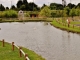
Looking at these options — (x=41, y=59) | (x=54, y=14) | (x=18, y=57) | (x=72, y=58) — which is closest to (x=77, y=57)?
(x=72, y=58)

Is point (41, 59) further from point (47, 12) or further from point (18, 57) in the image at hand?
point (47, 12)

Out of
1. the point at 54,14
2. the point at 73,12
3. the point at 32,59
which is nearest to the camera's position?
the point at 32,59

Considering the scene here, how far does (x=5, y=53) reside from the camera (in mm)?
26469

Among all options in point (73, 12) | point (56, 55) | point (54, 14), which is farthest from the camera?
point (54, 14)

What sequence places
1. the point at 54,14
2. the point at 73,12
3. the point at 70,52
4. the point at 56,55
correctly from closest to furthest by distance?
the point at 56,55
the point at 70,52
the point at 73,12
the point at 54,14

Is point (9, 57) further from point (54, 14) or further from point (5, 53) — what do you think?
point (54, 14)

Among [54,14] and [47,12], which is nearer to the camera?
[47,12]

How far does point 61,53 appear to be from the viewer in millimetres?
28969

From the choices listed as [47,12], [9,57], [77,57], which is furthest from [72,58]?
[47,12]

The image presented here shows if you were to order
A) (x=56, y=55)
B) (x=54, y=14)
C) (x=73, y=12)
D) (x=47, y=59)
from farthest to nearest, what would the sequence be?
(x=54, y=14) < (x=73, y=12) < (x=56, y=55) < (x=47, y=59)

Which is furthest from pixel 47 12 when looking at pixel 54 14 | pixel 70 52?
pixel 70 52

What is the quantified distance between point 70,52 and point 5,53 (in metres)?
8.15

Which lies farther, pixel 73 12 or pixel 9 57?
pixel 73 12

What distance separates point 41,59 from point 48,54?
420cm
